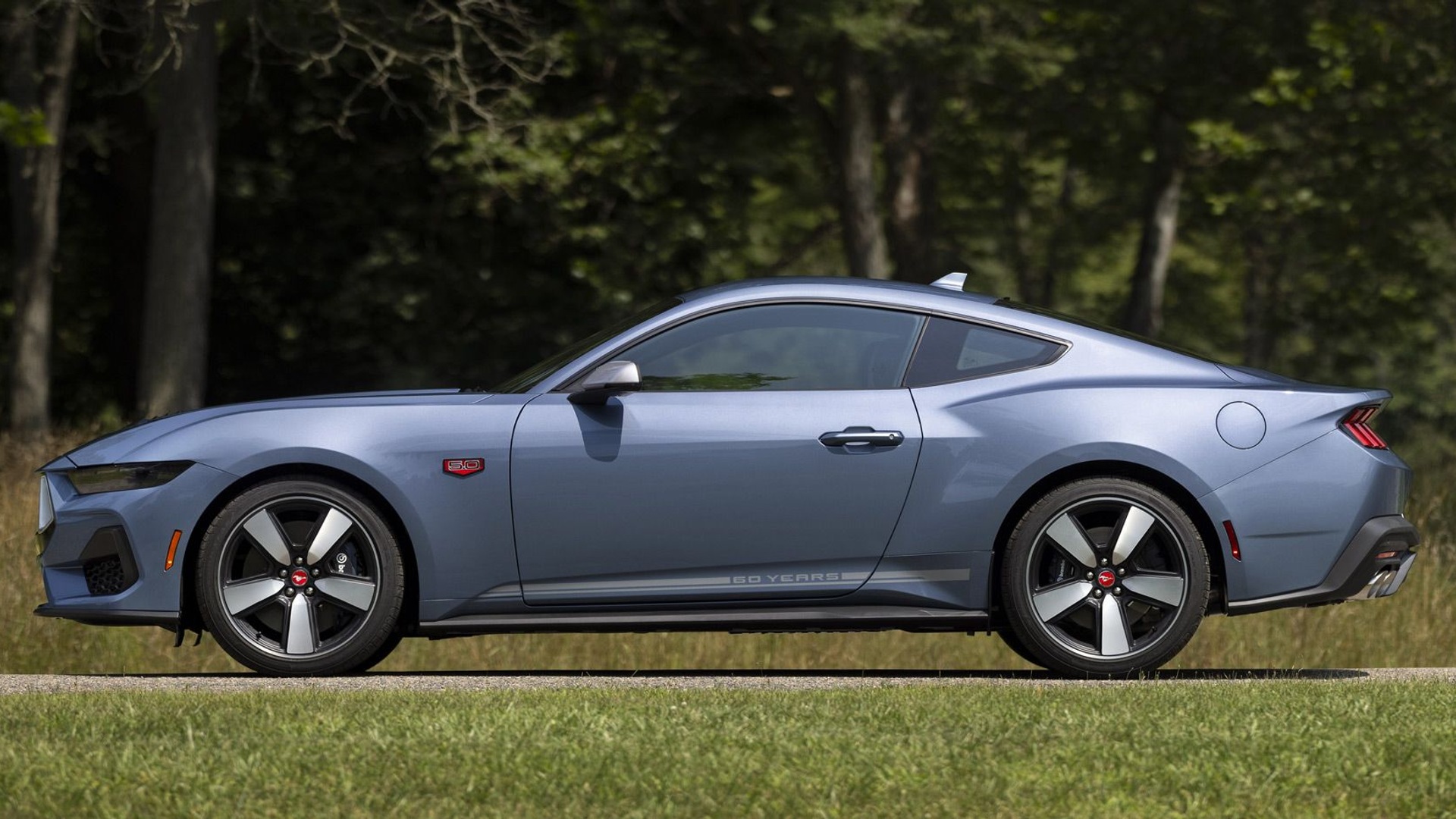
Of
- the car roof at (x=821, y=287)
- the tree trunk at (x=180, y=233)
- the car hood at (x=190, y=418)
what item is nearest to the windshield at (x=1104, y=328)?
the car roof at (x=821, y=287)

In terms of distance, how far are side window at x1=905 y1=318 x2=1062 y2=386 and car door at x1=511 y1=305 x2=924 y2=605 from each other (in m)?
0.23

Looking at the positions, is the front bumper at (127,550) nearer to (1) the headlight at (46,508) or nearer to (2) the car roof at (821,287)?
(1) the headlight at (46,508)

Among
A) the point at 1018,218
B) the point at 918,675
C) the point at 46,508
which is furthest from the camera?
the point at 1018,218

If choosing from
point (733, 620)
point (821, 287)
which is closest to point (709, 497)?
point (733, 620)

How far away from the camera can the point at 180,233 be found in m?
17.1

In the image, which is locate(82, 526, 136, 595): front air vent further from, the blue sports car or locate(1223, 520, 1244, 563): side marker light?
locate(1223, 520, 1244, 563): side marker light

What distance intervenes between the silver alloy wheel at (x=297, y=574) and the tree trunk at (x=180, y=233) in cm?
993

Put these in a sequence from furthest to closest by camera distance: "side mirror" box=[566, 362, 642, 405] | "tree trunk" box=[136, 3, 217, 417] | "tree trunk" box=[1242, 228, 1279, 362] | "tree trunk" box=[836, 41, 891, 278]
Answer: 1. "tree trunk" box=[1242, 228, 1279, 362]
2. "tree trunk" box=[836, 41, 891, 278]
3. "tree trunk" box=[136, 3, 217, 417]
4. "side mirror" box=[566, 362, 642, 405]

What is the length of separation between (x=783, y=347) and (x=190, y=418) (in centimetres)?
221

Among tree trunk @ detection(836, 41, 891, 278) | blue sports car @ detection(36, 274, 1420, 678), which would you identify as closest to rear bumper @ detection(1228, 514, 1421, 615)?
blue sports car @ detection(36, 274, 1420, 678)

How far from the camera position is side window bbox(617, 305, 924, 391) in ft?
24.2

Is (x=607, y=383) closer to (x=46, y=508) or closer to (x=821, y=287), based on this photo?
(x=821, y=287)

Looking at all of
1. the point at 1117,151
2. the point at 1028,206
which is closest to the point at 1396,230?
the point at 1117,151

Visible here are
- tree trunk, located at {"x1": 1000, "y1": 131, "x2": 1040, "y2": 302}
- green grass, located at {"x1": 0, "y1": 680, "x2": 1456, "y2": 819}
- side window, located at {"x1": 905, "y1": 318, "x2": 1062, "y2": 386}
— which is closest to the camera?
green grass, located at {"x1": 0, "y1": 680, "x2": 1456, "y2": 819}
